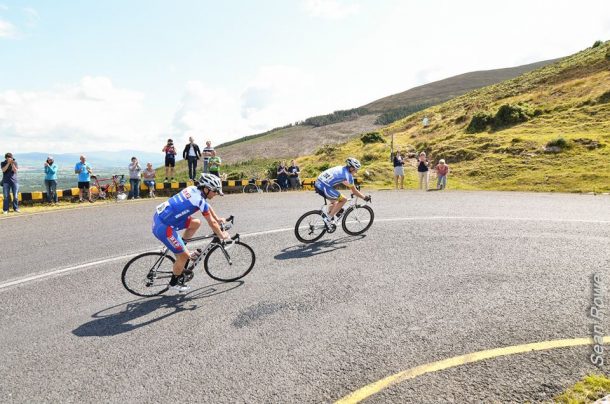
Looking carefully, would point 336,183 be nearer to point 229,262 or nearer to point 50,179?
point 229,262

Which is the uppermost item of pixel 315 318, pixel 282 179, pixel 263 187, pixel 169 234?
pixel 282 179

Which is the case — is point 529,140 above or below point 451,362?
above

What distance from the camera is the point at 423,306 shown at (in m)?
6.34

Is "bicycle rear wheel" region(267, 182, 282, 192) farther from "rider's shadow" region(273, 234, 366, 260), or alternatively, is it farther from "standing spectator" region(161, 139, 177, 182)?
"rider's shadow" region(273, 234, 366, 260)

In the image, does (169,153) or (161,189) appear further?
(169,153)

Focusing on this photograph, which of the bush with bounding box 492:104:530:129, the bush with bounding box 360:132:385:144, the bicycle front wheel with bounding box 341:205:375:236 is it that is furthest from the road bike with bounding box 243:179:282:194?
the bush with bounding box 360:132:385:144

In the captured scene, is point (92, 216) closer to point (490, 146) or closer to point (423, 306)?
point (423, 306)

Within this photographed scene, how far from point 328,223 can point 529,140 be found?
21.2 meters

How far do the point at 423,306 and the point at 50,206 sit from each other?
15.7 m

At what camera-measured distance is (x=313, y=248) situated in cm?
958

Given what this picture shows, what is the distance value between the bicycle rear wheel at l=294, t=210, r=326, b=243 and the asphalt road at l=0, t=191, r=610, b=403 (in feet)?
0.78

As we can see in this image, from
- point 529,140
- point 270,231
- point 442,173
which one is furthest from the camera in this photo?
point 529,140

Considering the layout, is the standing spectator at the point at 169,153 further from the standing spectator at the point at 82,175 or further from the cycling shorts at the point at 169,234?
the cycling shorts at the point at 169,234

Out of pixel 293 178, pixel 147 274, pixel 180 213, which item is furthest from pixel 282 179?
pixel 180 213
